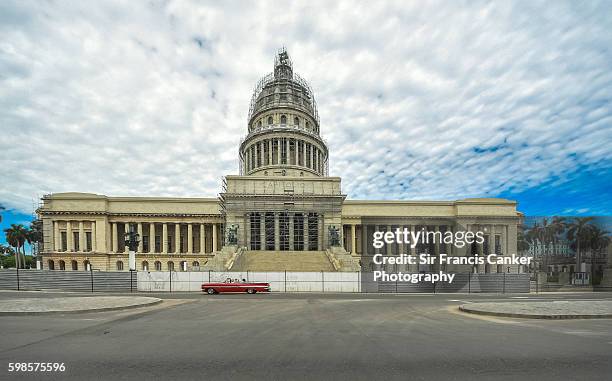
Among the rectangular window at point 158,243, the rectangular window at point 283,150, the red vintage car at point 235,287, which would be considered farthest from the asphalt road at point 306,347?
the rectangular window at point 283,150

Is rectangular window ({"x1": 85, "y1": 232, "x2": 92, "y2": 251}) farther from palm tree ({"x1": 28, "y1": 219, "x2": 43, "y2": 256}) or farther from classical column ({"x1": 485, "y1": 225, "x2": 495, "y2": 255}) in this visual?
classical column ({"x1": 485, "y1": 225, "x2": 495, "y2": 255})

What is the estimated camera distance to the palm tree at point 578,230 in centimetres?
3209

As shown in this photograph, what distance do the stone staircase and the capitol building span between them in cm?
714

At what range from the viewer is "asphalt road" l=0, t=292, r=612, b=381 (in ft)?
22.3

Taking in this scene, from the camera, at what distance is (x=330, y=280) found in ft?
93.6

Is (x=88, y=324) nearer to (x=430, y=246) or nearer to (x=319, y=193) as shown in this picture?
(x=319, y=193)

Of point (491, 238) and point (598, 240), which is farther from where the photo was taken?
point (491, 238)

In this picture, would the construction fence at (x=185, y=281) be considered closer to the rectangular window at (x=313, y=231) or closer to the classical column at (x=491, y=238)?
the rectangular window at (x=313, y=231)

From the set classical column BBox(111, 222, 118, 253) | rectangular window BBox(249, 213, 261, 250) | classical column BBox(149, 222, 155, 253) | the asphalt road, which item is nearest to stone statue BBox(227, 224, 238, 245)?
rectangular window BBox(249, 213, 261, 250)

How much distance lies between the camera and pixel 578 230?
1278 inches

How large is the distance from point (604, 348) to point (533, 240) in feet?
93.9

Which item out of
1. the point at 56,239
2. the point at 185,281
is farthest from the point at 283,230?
the point at 56,239

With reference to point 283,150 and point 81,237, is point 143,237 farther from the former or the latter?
point 283,150

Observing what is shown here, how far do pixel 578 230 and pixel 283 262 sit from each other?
3298cm
